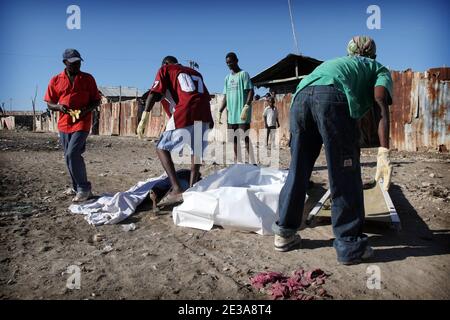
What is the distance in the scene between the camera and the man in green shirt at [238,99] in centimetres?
570

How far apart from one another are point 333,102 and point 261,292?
4.09 ft

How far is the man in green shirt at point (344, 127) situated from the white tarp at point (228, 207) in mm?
514

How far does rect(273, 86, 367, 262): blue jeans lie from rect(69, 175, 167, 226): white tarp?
1.84 meters

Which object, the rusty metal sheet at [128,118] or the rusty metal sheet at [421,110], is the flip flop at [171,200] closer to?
the rusty metal sheet at [421,110]

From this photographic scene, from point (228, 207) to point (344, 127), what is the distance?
3.89ft

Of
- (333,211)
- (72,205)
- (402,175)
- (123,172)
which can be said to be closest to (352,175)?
(333,211)

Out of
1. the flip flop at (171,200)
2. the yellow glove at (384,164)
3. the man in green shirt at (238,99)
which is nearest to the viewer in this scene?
the yellow glove at (384,164)

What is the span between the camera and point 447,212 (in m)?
3.73

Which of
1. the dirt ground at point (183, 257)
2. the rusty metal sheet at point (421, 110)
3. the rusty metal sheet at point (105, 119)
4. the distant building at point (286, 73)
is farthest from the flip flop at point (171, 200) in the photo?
the rusty metal sheet at point (105, 119)

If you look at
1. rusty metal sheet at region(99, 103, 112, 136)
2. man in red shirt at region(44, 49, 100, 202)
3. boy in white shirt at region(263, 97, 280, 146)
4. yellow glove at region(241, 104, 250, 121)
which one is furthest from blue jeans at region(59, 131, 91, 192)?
rusty metal sheet at region(99, 103, 112, 136)

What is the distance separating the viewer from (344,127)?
2.34 m

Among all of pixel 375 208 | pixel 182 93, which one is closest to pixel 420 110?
pixel 375 208
